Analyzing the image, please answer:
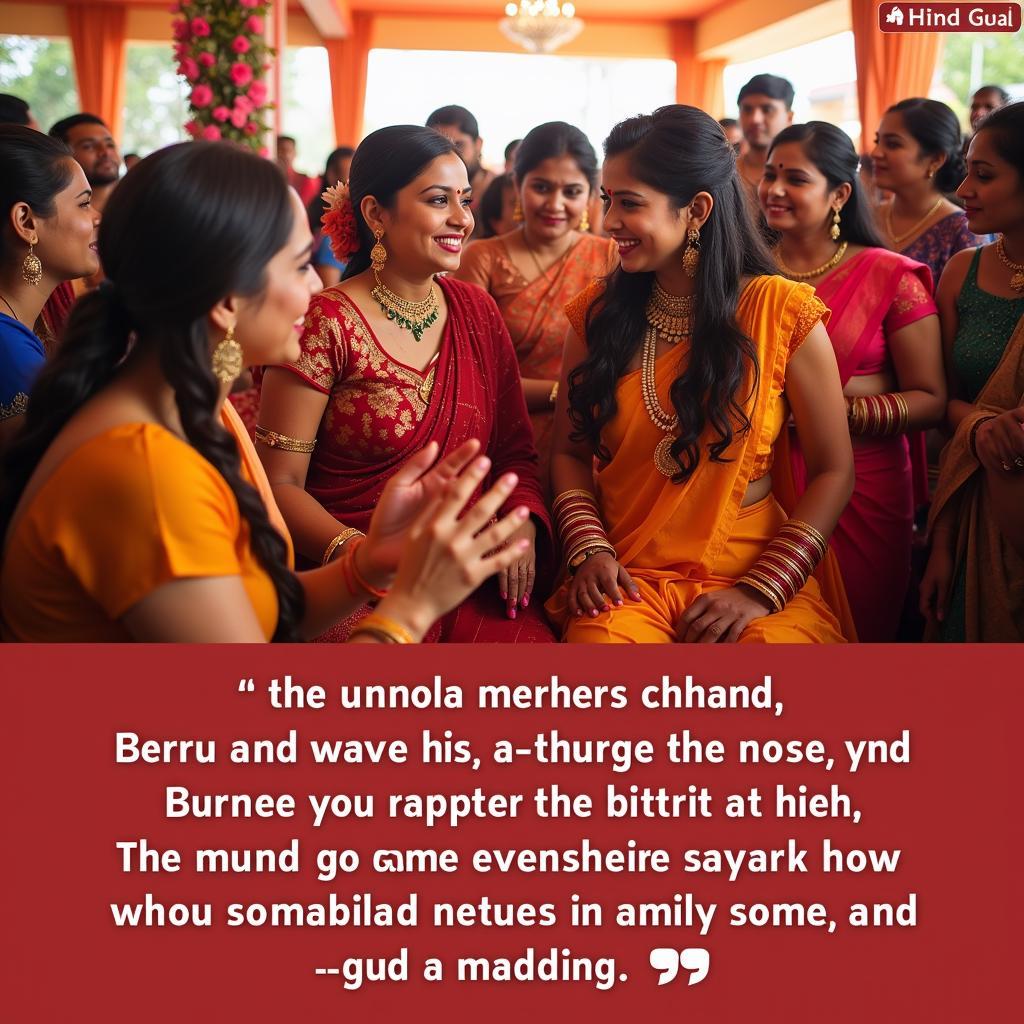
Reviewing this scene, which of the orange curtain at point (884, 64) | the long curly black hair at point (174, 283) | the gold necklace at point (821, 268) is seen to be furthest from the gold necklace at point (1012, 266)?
the orange curtain at point (884, 64)

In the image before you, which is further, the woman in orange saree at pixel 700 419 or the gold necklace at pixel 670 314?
the gold necklace at pixel 670 314

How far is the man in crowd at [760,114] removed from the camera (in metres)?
4.69

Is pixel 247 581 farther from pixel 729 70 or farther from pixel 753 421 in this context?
pixel 729 70

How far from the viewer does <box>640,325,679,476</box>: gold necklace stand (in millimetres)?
2207

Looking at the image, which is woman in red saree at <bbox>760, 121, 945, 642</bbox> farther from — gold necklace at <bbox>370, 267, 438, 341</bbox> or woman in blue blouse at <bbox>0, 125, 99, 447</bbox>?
woman in blue blouse at <bbox>0, 125, 99, 447</bbox>

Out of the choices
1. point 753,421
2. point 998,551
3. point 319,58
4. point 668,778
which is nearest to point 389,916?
point 668,778

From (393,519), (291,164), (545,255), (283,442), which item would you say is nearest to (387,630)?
(393,519)

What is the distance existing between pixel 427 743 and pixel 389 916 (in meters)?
0.20

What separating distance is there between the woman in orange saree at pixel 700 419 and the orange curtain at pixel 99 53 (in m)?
12.4

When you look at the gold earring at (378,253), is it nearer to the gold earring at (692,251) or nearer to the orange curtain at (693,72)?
the gold earring at (692,251)

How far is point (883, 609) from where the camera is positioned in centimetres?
Result: 269

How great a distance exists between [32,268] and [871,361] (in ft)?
6.10

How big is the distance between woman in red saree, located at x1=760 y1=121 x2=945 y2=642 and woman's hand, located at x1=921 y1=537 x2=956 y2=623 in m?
0.22

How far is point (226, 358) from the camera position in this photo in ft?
4.70
